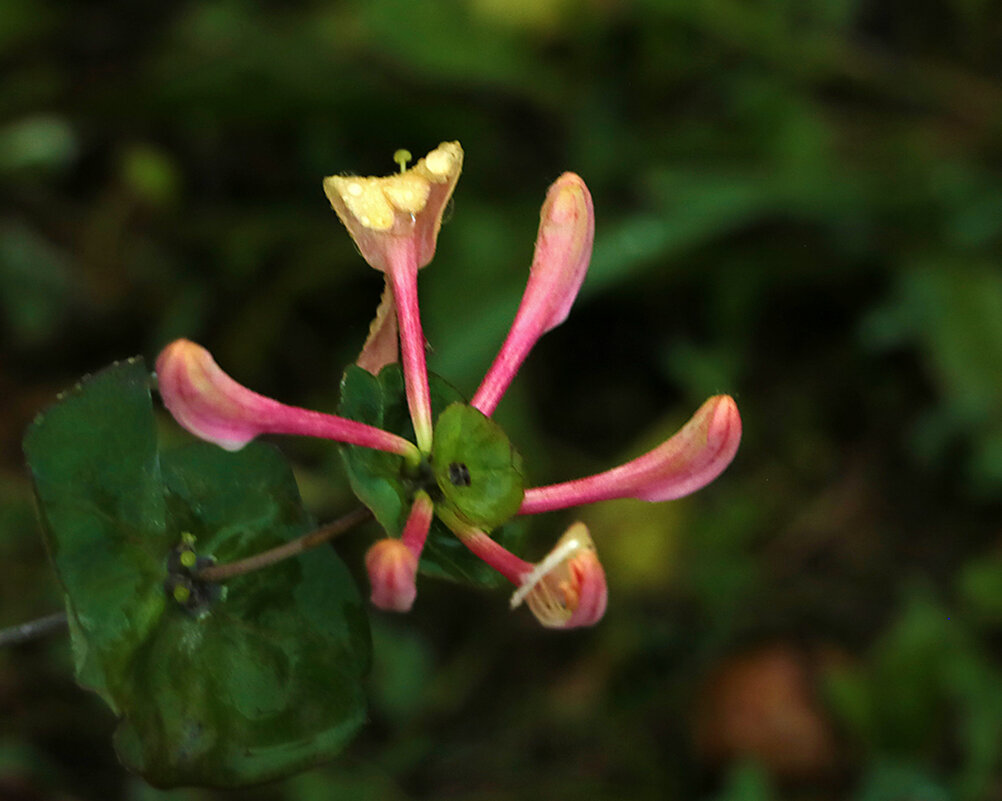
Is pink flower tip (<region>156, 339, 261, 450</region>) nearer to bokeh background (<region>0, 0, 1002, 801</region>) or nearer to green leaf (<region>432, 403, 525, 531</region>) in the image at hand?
green leaf (<region>432, 403, 525, 531</region>)

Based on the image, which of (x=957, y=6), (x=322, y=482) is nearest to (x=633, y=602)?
(x=322, y=482)

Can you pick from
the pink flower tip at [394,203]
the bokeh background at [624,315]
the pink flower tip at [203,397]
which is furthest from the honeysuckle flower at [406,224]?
the bokeh background at [624,315]

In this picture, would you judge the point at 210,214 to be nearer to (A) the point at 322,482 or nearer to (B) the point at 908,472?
(A) the point at 322,482

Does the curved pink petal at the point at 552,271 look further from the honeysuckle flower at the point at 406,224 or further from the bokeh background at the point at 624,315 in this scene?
the bokeh background at the point at 624,315

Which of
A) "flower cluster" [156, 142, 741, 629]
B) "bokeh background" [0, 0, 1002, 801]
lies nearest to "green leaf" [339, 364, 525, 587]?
"flower cluster" [156, 142, 741, 629]

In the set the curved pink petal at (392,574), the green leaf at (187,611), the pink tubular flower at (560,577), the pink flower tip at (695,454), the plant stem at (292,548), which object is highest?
the pink flower tip at (695,454)

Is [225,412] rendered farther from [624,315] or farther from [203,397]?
[624,315]

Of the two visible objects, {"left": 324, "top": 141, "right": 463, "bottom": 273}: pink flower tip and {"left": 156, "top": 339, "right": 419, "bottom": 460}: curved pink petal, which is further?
{"left": 324, "top": 141, "right": 463, "bottom": 273}: pink flower tip
